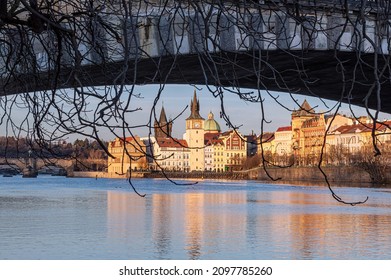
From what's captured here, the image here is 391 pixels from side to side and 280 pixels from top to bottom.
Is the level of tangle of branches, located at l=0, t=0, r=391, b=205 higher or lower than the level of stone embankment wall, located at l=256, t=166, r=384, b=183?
lower

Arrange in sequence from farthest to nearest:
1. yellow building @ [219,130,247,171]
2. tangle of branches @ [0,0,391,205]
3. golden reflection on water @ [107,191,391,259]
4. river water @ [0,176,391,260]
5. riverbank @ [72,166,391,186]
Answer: yellow building @ [219,130,247,171] < riverbank @ [72,166,391,186] < golden reflection on water @ [107,191,391,259] < river water @ [0,176,391,260] < tangle of branches @ [0,0,391,205]

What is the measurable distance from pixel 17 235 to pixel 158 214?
4630 mm

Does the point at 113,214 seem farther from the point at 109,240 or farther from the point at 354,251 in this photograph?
the point at 354,251

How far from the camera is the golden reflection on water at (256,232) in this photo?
28.8 feet

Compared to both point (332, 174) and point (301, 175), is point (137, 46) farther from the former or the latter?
point (301, 175)

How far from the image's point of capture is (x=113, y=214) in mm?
14305

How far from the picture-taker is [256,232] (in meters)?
10.9

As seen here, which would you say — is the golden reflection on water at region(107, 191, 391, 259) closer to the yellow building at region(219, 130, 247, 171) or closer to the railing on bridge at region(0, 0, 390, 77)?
the railing on bridge at region(0, 0, 390, 77)

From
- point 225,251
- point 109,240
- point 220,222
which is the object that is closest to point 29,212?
point 220,222

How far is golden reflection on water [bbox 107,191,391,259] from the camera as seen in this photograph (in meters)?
8.78

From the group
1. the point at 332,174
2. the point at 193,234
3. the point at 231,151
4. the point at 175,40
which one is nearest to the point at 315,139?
the point at 332,174

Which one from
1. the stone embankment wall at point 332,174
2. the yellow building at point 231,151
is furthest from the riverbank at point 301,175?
the yellow building at point 231,151

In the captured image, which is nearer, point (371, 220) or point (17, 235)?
point (17, 235)

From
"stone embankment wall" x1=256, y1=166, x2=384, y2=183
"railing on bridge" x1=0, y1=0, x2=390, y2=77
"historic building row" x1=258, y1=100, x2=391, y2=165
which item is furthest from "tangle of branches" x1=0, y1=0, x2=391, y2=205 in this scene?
"historic building row" x1=258, y1=100, x2=391, y2=165
